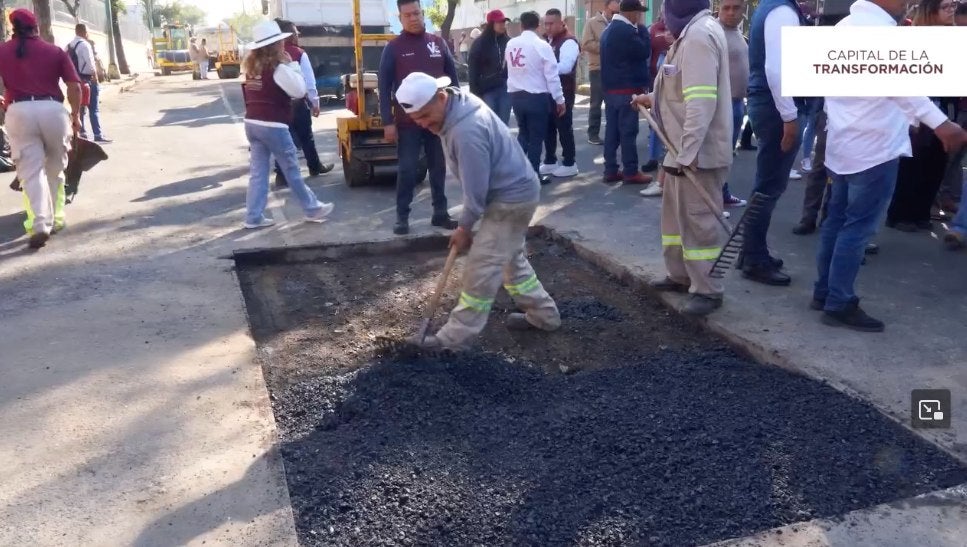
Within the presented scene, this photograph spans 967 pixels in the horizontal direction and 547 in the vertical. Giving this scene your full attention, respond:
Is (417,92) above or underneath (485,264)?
above

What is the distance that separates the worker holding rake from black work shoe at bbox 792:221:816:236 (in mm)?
2067

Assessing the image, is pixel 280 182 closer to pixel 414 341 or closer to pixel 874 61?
pixel 414 341

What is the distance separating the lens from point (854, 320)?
459 centimetres

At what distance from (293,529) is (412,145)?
14.9ft

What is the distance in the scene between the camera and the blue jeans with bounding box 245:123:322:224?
6.97 m

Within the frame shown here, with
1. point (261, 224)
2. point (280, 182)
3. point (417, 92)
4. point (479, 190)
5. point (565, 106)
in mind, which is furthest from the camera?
point (565, 106)

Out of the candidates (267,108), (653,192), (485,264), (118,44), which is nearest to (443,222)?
(267,108)

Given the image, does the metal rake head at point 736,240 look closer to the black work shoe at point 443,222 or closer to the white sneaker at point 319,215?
the black work shoe at point 443,222

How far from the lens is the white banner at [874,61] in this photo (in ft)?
14.1

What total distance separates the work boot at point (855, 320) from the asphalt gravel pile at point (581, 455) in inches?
29.6

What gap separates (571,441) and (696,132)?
212 cm

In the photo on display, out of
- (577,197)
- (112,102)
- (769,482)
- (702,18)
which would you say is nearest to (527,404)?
(769,482)

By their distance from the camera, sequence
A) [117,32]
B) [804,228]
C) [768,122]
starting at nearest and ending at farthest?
[768,122] → [804,228] → [117,32]

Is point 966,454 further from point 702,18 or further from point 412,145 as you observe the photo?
point 412,145
